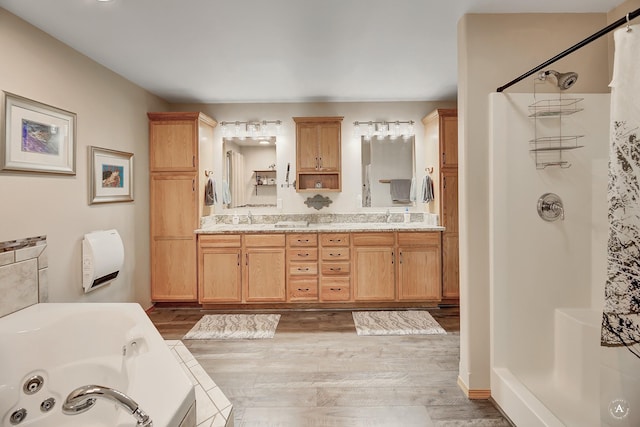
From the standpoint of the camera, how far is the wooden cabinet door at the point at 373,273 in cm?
360

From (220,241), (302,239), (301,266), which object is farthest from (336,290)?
(220,241)

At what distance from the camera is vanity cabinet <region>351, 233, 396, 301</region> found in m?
3.60

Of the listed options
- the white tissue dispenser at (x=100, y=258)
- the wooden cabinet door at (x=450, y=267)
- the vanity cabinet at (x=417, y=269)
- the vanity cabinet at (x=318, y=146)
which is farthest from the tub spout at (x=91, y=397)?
the wooden cabinet door at (x=450, y=267)

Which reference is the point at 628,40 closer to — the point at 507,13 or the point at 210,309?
the point at 507,13

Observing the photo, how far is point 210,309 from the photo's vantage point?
3.74 metres

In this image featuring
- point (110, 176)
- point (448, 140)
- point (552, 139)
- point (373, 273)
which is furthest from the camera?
point (448, 140)

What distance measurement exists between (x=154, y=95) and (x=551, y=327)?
4422 millimetres

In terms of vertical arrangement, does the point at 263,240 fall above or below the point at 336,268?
above

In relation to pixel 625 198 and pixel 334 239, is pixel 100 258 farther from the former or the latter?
pixel 625 198

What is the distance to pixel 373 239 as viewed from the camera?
361cm

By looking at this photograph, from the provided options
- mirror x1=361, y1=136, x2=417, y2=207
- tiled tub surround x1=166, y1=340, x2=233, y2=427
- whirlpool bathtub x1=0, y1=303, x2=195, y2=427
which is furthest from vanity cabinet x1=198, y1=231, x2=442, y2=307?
tiled tub surround x1=166, y1=340, x2=233, y2=427

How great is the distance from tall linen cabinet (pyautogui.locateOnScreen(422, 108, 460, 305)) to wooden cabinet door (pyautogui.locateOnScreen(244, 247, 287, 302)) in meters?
1.87

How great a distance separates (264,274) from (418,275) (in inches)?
68.7

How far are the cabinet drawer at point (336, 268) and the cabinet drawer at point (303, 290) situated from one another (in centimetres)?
18
